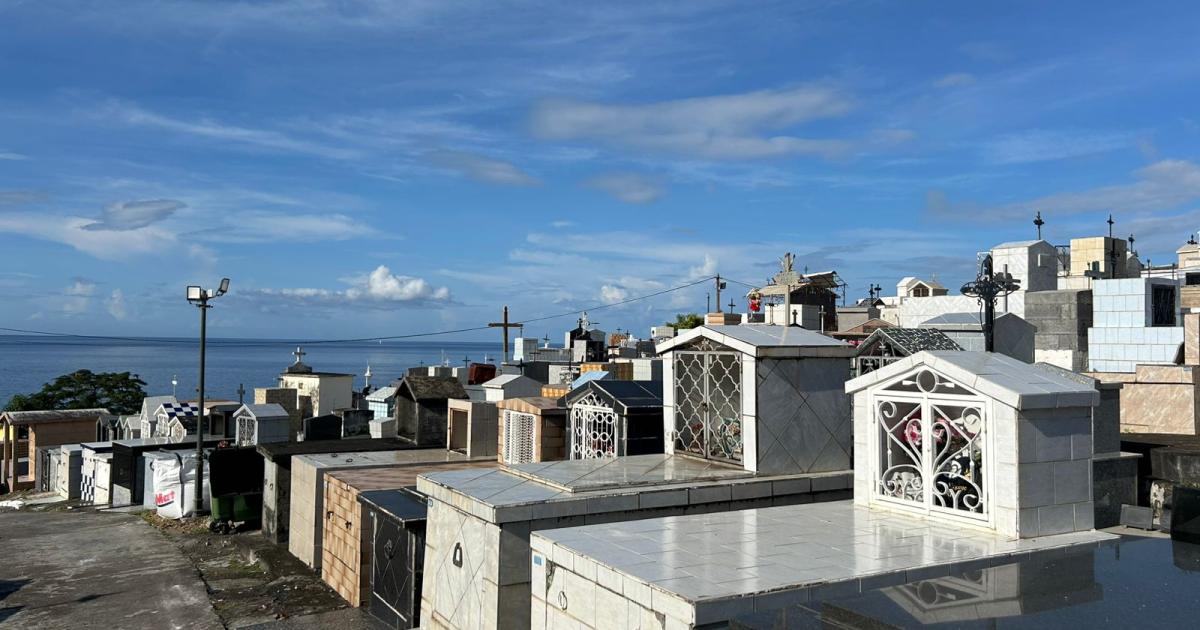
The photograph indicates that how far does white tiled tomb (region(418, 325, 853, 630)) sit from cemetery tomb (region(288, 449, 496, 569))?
722cm

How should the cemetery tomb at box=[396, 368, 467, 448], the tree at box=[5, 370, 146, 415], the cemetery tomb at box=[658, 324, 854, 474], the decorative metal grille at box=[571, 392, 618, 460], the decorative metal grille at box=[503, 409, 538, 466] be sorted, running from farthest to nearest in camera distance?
the tree at box=[5, 370, 146, 415], the cemetery tomb at box=[396, 368, 467, 448], the decorative metal grille at box=[503, 409, 538, 466], the decorative metal grille at box=[571, 392, 618, 460], the cemetery tomb at box=[658, 324, 854, 474]

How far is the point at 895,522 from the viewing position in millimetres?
8562

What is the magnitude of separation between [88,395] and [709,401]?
208ft

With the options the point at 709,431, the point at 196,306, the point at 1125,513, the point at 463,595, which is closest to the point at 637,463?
the point at 709,431

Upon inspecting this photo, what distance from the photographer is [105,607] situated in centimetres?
1605

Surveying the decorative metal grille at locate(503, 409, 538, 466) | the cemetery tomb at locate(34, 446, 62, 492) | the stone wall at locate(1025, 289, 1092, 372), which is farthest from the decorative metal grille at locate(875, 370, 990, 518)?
the cemetery tomb at locate(34, 446, 62, 492)

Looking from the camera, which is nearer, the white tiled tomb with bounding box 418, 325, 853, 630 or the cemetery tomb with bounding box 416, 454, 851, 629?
the cemetery tomb with bounding box 416, 454, 851, 629

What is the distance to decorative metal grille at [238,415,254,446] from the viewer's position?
27703 mm

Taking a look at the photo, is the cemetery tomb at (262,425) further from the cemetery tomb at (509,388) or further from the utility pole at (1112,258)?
the utility pole at (1112,258)

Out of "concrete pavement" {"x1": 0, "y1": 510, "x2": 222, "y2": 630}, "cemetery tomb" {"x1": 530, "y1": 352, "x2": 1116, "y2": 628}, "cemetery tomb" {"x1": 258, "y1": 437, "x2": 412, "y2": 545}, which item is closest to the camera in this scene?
"cemetery tomb" {"x1": 530, "y1": 352, "x2": 1116, "y2": 628}

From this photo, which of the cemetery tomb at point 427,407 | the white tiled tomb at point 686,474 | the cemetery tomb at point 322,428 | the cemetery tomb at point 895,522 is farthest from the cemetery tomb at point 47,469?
the cemetery tomb at point 895,522

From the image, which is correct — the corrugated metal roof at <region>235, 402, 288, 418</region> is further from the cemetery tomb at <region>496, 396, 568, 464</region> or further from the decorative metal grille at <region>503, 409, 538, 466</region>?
the decorative metal grille at <region>503, 409, 538, 466</region>

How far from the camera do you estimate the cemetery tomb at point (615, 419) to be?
551 inches

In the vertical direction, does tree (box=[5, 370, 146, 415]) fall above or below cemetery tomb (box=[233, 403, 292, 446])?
below
